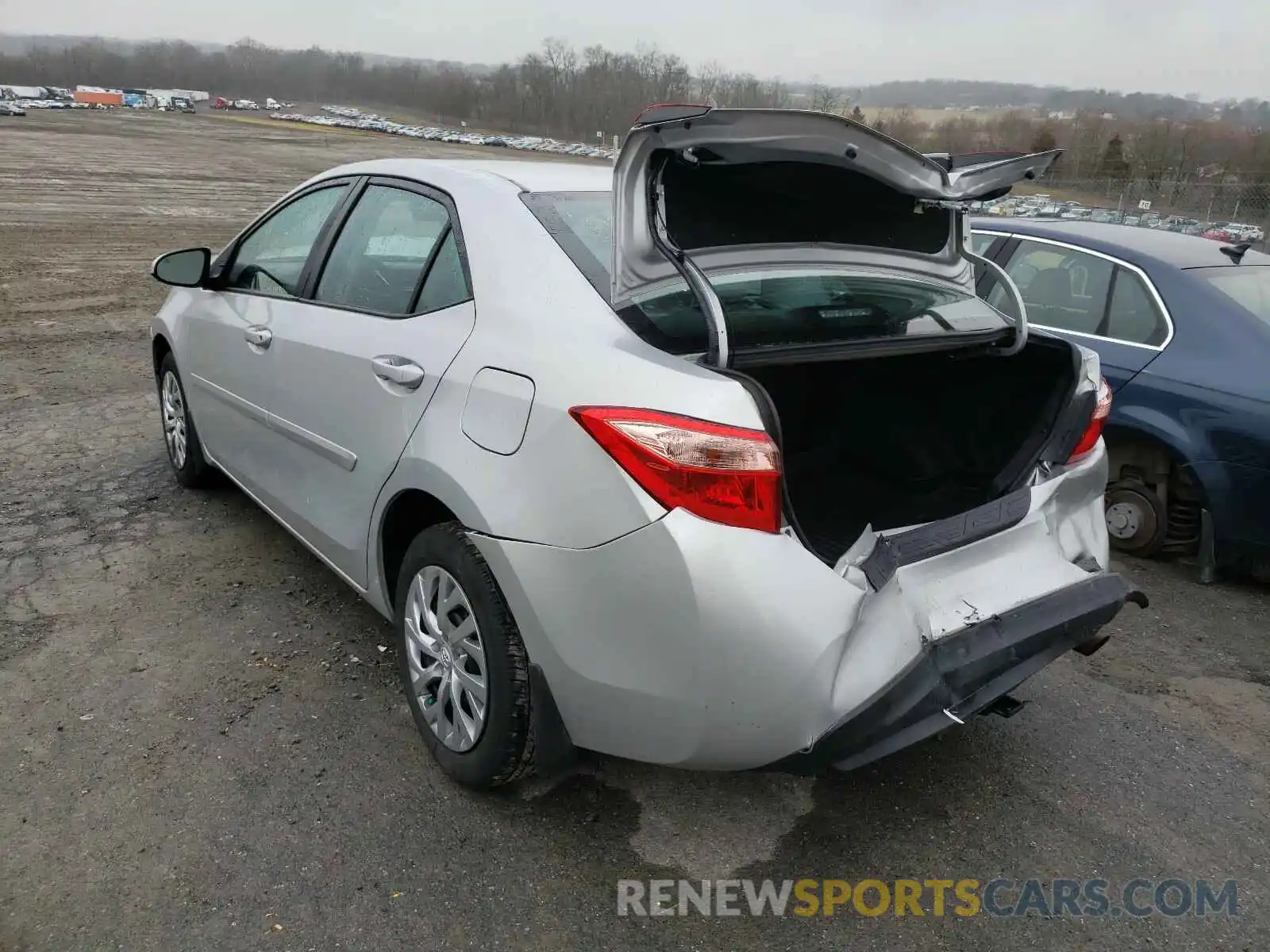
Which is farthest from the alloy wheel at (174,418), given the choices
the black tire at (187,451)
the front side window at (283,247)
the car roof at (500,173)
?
the car roof at (500,173)

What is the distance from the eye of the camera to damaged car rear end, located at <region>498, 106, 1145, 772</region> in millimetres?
1982

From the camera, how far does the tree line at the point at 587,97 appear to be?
20.0 metres

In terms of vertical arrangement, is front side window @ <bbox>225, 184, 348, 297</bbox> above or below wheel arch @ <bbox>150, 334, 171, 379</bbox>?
above

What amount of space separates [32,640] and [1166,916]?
12.2 feet

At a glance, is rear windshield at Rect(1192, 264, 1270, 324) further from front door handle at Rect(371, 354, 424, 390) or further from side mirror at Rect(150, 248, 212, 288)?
side mirror at Rect(150, 248, 212, 288)

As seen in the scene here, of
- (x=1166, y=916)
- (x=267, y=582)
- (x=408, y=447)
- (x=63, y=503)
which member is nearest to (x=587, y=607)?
(x=408, y=447)

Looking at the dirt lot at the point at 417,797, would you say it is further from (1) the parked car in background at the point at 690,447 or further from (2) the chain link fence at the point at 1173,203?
(2) the chain link fence at the point at 1173,203

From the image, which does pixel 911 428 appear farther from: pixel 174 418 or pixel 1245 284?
pixel 174 418

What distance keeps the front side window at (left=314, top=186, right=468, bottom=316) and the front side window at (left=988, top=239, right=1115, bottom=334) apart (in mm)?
2854

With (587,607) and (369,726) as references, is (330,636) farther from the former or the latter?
(587,607)

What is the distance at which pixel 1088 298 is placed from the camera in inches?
182

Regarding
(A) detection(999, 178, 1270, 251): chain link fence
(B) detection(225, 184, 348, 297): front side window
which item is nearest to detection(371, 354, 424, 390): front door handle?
(B) detection(225, 184, 348, 297): front side window

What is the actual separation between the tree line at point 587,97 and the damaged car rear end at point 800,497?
41 cm

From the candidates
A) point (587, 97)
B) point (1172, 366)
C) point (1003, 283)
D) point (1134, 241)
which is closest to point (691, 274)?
point (1003, 283)
